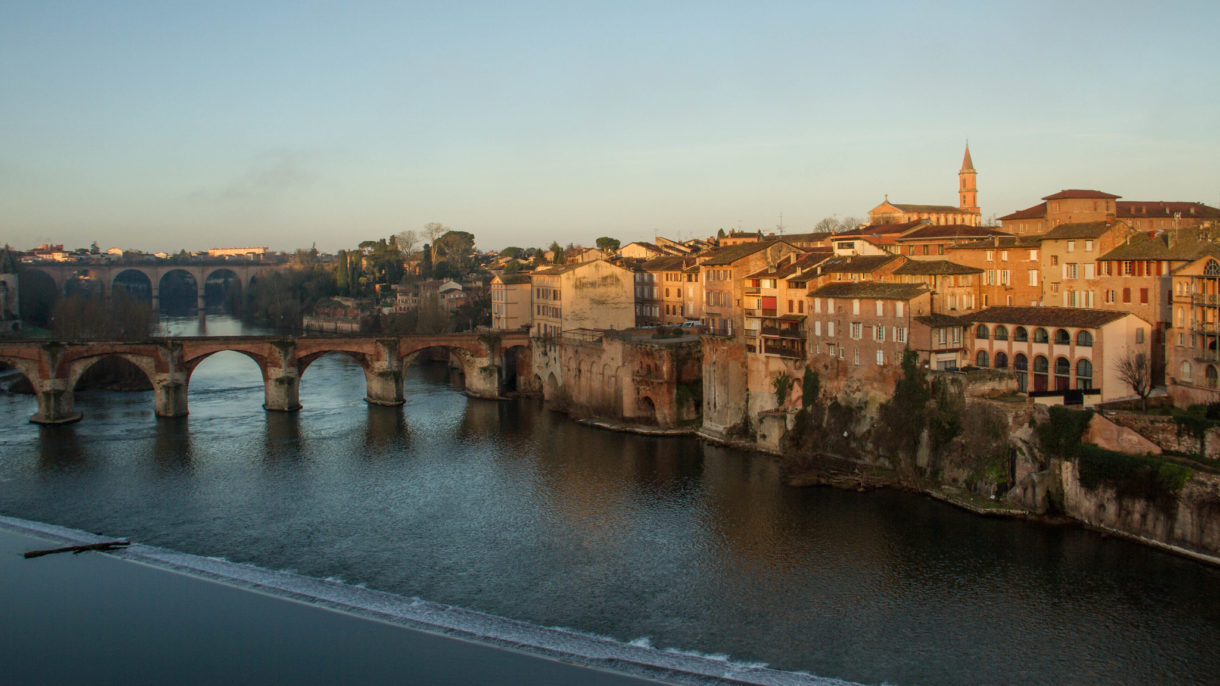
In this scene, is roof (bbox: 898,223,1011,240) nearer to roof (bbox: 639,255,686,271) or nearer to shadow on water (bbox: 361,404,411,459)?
roof (bbox: 639,255,686,271)

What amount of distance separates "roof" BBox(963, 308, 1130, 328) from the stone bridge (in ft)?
246

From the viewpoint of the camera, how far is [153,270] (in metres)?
91.6

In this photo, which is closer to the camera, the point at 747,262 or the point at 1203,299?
the point at 1203,299

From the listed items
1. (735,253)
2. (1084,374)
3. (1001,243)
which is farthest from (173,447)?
(1001,243)

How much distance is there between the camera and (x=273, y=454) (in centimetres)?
2745

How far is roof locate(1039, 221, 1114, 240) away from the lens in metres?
24.5

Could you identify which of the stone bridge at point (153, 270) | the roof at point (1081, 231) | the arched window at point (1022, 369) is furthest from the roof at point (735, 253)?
the stone bridge at point (153, 270)

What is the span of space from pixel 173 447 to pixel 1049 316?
25.2 metres

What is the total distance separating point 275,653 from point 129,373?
3156 centimetres

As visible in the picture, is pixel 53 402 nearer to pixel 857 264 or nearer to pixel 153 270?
pixel 857 264

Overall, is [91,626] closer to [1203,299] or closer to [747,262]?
[747,262]

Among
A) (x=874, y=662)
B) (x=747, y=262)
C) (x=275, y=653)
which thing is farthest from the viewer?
(x=747, y=262)

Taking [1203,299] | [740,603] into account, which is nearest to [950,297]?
[1203,299]

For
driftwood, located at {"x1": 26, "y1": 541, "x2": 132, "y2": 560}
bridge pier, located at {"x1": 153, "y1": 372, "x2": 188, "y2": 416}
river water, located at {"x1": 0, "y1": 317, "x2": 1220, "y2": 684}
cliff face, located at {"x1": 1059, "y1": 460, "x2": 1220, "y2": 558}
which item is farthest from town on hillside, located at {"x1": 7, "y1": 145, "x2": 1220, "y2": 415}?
driftwood, located at {"x1": 26, "y1": 541, "x2": 132, "y2": 560}
